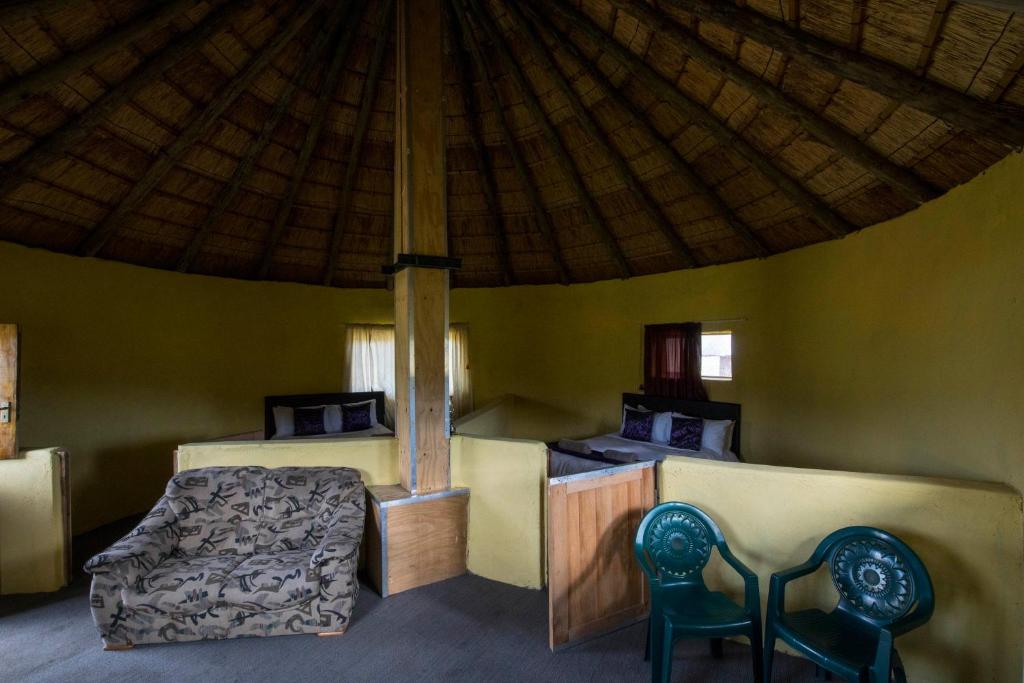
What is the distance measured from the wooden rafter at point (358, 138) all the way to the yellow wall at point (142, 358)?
29.6 inches

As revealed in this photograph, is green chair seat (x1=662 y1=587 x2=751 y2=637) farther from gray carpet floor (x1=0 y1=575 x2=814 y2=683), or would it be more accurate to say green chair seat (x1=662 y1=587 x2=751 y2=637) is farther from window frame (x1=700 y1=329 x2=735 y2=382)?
window frame (x1=700 y1=329 x2=735 y2=382)

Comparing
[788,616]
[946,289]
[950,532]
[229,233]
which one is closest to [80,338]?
[229,233]

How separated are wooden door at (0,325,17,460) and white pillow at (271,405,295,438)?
244 cm

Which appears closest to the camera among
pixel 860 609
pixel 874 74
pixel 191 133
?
pixel 860 609

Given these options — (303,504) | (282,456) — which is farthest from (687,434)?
(282,456)

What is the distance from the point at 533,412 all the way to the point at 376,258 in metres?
2.91

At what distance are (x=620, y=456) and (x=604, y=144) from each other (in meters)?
2.86

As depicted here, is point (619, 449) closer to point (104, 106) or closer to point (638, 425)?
point (638, 425)

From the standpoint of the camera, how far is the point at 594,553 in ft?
8.79

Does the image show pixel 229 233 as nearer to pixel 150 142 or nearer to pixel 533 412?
pixel 150 142

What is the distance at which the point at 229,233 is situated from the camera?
5.16 meters

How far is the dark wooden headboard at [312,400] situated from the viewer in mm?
5820

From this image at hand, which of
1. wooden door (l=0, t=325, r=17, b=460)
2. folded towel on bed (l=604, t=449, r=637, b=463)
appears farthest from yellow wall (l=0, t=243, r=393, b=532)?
folded towel on bed (l=604, t=449, r=637, b=463)

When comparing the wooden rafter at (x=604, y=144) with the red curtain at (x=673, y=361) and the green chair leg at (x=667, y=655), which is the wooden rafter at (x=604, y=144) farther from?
the green chair leg at (x=667, y=655)
